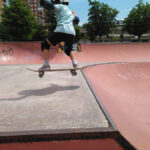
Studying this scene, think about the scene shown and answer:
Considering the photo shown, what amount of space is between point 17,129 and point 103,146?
2.90 ft

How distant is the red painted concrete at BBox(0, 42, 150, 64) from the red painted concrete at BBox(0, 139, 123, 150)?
407 inches

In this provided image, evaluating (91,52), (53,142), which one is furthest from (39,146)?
(91,52)

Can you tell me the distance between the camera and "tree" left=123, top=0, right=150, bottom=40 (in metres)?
37.1

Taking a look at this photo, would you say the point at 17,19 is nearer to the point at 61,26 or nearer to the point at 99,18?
the point at 99,18

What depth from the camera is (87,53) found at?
12.6 metres

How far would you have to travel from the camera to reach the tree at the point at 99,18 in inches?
1452

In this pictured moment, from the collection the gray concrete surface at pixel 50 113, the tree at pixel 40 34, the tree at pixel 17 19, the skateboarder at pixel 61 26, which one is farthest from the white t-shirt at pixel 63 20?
the tree at pixel 40 34

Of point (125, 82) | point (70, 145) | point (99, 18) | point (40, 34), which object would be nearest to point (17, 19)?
point (40, 34)

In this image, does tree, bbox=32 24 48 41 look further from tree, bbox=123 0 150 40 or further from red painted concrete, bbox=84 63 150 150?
red painted concrete, bbox=84 63 150 150

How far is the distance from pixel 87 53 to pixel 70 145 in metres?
11.5

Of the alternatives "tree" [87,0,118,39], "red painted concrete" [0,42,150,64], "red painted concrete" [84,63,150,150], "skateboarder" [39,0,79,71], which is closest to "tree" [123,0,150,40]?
"tree" [87,0,118,39]

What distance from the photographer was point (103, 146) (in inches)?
55.9

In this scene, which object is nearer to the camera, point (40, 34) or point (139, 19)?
point (139, 19)

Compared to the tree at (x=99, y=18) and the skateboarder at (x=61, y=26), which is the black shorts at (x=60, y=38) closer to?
the skateboarder at (x=61, y=26)
